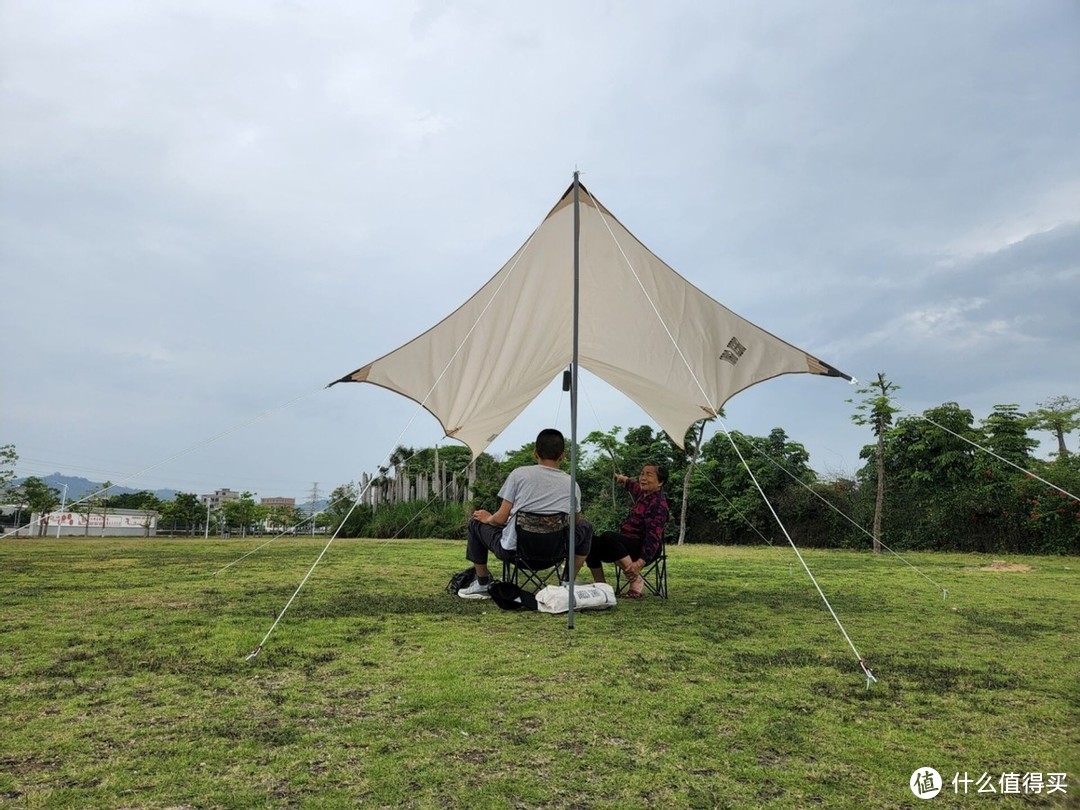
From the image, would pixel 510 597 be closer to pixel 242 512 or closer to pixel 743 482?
pixel 743 482

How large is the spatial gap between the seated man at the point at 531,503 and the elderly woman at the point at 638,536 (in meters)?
0.41

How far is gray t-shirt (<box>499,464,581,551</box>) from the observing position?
4398mm

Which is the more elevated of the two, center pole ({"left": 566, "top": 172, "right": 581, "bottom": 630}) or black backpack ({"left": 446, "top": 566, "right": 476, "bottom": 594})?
center pole ({"left": 566, "top": 172, "right": 581, "bottom": 630})

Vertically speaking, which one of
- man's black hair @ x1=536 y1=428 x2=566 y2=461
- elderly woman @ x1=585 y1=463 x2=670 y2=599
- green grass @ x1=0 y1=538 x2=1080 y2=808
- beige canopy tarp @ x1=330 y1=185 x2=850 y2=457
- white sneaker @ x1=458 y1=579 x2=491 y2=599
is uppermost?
beige canopy tarp @ x1=330 y1=185 x2=850 y2=457

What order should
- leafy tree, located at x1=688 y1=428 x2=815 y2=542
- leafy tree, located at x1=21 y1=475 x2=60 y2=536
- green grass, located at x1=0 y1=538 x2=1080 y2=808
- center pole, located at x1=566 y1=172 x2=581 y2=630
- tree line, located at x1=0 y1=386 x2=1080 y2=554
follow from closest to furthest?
green grass, located at x1=0 y1=538 x2=1080 y2=808
center pole, located at x1=566 y1=172 x2=581 y2=630
tree line, located at x1=0 y1=386 x2=1080 y2=554
leafy tree, located at x1=688 y1=428 x2=815 y2=542
leafy tree, located at x1=21 y1=475 x2=60 y2=536

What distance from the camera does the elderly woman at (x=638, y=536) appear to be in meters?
5.16

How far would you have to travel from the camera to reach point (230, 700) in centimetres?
245

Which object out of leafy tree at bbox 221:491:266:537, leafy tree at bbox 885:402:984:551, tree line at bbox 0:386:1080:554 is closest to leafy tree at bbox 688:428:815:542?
tree line at bbox 0:386:1080:554

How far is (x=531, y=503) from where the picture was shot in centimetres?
439

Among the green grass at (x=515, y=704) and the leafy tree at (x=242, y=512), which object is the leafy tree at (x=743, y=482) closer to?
the green grass at (x=515, y=704)

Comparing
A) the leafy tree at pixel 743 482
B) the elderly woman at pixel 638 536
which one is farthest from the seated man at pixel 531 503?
the leafy tree at pixel 743 482

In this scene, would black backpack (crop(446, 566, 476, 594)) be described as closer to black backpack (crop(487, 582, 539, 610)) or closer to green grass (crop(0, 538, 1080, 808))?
green grass (crop(0, 538, 1080, 808))

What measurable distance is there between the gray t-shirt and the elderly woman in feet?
2.79

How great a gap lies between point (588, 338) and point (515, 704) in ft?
13.3
